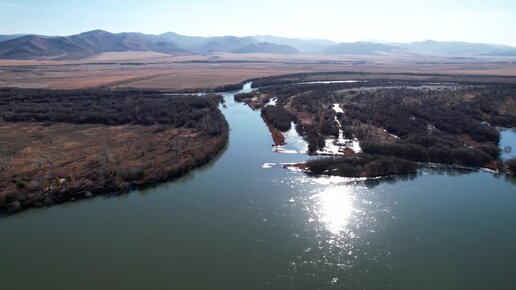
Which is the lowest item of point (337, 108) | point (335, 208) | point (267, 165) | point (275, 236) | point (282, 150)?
point (275, 236)

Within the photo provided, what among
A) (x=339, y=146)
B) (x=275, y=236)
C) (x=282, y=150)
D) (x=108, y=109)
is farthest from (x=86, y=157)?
(x=108, y=109)

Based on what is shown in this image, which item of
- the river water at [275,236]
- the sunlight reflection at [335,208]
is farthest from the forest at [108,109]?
the sunlight reflection at [335,208]

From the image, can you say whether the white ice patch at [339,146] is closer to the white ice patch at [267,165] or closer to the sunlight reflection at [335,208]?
the white ice patch at [267,165]

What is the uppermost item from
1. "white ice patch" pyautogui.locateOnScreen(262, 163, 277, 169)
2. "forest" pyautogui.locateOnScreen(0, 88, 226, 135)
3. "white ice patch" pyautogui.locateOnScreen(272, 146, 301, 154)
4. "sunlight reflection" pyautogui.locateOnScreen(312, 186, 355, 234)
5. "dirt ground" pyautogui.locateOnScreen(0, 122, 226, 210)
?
"forest" pyautogui.locateOnScreen(0, 88, 226, 135)

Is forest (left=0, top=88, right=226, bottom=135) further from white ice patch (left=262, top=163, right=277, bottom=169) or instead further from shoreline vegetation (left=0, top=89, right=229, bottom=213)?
white ice patch (left=262, top=163, right=277, bottom=169)

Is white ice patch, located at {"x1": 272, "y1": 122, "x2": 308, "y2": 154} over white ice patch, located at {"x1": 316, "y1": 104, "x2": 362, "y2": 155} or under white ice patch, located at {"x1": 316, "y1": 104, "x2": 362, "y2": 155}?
under

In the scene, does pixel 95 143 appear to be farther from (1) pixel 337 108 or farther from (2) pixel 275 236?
(1) pixel 337 108

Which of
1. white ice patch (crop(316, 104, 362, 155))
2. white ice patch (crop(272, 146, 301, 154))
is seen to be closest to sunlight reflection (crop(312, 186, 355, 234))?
white ice patch (crop(316, 104, 362, 155))
